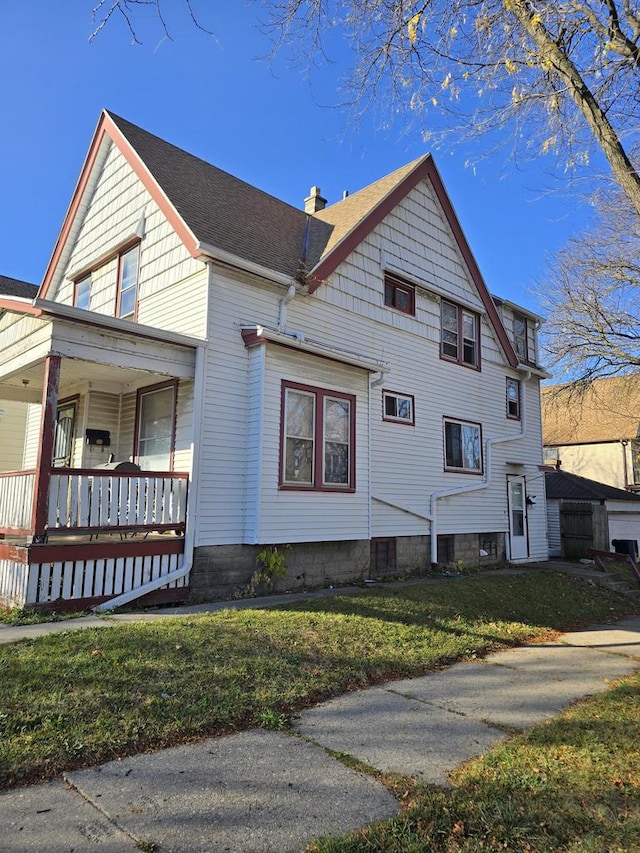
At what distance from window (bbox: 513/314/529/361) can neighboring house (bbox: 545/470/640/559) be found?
11.9ft

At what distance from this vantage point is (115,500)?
789 cm

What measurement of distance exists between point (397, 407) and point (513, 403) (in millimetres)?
5699

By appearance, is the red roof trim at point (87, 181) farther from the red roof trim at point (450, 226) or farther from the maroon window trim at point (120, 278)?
the red roof trim at point (450, 226)

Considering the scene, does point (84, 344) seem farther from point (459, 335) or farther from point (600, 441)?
point (600, 441)

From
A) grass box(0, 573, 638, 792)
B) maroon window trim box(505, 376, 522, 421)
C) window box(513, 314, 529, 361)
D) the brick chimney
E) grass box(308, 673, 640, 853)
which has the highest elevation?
the brick chimney

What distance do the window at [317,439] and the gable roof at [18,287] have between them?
9945 millimetres

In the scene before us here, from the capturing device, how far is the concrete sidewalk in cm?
276

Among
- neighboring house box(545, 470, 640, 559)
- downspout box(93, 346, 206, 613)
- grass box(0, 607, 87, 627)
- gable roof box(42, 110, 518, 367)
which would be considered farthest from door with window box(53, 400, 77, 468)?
neighboring house box(545, 470, 640, 559)

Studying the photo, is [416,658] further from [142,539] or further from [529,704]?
[142,539]

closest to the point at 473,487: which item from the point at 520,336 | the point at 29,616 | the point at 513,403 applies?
the point at 513,403

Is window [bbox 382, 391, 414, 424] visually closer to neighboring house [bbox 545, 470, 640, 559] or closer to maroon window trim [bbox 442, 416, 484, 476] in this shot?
maroon window trim [bbox 442, 416, 484, 476]

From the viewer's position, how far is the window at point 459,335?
47.4 ft

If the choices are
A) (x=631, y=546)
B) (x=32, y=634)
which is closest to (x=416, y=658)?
(x=32, y=634)

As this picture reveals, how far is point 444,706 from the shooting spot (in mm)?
4832
